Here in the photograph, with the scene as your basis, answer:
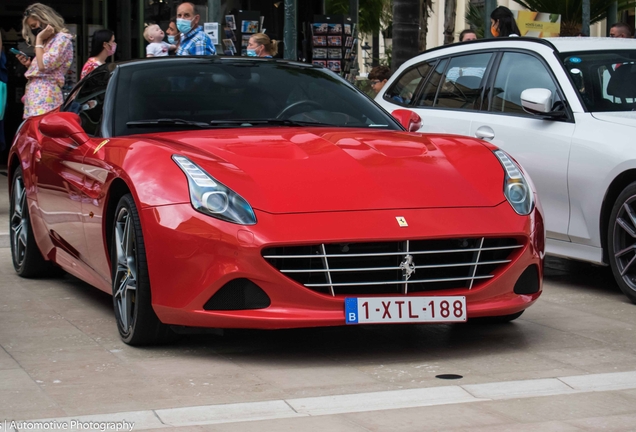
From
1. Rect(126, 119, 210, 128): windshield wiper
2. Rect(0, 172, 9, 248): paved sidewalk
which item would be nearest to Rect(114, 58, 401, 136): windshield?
Rect(126, 119, 210, 128): windshield wiper

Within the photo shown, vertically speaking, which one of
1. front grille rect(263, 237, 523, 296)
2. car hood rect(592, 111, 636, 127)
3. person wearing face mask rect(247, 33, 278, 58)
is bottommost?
front grille rect(263, 237, 523, 296)

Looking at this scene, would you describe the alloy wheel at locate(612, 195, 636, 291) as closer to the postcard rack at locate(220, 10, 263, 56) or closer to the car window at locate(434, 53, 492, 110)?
the car window at locate(434, 53, 492, 110)

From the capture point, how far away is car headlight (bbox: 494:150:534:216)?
558cm

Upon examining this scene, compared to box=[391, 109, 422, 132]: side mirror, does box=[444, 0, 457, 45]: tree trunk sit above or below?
below

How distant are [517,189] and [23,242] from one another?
367 cm

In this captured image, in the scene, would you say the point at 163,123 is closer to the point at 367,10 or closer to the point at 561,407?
the point at 561,407

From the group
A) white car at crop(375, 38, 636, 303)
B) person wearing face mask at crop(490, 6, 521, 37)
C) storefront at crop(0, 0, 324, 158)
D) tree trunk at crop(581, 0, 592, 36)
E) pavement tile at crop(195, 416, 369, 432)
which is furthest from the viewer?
tree trunk at crop(581, 0, 592, 36)

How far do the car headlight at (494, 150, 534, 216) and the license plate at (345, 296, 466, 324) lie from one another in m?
0.63

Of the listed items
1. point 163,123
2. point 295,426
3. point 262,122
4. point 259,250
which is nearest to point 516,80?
point 262,122

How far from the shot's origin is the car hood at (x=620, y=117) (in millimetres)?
7143

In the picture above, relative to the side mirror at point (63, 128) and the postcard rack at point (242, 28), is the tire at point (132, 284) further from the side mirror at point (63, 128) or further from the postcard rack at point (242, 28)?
the postcard rack at point (242, 28)

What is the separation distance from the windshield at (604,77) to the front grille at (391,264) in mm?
2496

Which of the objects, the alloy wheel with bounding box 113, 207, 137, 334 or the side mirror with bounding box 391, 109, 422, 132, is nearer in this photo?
the alloy wheel with bounding box 113, 207, 137, 334

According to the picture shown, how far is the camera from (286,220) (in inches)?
201
